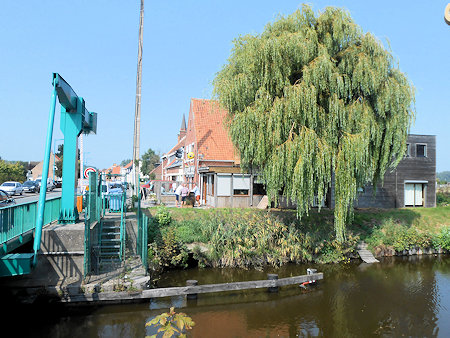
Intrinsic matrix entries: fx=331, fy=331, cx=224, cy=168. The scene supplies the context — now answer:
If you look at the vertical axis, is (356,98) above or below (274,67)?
below

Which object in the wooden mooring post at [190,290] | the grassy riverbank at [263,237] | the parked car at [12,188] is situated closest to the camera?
the wooden mooring post at [190,290]

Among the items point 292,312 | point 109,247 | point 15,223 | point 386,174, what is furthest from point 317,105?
point 386,174

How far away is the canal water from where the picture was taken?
8.31 metres

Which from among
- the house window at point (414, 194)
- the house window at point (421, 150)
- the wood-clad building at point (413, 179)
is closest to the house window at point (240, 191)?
the wood-clad building at point (413, 179)

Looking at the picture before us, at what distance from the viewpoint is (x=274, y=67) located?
43.1ft

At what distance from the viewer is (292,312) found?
9547 millimetres

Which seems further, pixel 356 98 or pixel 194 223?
pixel 194 223

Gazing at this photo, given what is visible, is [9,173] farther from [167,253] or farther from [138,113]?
[167,253]

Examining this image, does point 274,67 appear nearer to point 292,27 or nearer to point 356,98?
point 292,27

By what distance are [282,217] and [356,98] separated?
6406 mm

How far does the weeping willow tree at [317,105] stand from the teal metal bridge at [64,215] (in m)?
5.79

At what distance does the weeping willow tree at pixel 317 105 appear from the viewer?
1266 cm

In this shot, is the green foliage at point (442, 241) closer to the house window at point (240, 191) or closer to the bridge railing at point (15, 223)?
the house window at point (240, 191)

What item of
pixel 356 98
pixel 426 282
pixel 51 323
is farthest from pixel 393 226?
pixel 51 323
